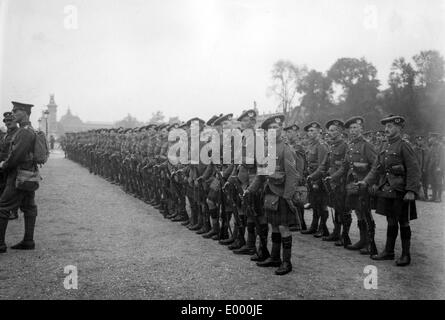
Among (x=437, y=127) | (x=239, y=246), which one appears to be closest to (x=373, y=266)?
(x=239, y=246)

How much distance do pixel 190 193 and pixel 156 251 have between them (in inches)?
86.2

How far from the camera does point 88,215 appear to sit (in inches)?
400

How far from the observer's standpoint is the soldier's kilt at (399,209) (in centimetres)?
625

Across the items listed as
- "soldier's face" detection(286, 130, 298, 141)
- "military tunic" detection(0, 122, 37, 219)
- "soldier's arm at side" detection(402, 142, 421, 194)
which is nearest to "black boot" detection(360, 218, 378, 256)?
"soldier's arm at side" detection(402, 142, 421, 194)

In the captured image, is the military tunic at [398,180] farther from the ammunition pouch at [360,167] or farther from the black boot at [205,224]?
the black boot at [205,224]

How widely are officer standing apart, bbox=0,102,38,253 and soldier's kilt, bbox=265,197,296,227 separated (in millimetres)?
4255

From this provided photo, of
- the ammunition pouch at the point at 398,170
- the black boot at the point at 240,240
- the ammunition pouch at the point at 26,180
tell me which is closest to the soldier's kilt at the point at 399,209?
the ammunition pouch at the point at 398,170

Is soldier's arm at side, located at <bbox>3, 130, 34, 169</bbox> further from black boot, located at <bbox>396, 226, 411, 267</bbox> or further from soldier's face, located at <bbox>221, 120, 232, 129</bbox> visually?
black boot, located at <bbox>396, 226, 411, 267</bbox>

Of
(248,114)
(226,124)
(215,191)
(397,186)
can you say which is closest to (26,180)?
(215,191)

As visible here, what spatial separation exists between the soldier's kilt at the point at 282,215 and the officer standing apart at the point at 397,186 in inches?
70.6

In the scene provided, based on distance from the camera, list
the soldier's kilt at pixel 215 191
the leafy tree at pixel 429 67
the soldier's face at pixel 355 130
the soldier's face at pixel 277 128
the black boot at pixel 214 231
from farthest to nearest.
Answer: the leafy tree at pixel 429 67 → the black boot at pixel 214 231 → the soldier's kilt at pixel 215 191 → the soldier's face at pixel 355 130 → the soldier's face at pixel 277 128

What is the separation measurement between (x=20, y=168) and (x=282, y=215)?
4494 mm

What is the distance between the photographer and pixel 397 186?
6277mm
